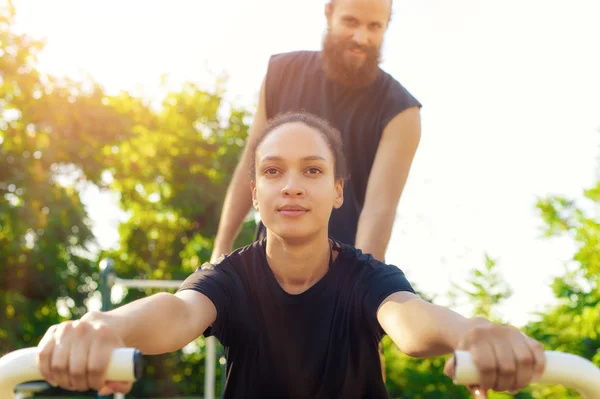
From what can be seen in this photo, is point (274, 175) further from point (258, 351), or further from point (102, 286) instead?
point (102, 286)

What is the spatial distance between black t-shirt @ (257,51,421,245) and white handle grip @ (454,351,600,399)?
1.56m

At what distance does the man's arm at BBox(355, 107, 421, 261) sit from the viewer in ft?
8.17

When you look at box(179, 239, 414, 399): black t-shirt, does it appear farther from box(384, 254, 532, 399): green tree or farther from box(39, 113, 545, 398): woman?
box(384, 254, 532, 399): green tree

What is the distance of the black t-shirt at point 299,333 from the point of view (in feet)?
6.39

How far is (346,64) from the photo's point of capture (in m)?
2.67

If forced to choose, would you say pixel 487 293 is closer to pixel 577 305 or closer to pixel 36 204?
pixel 577 305

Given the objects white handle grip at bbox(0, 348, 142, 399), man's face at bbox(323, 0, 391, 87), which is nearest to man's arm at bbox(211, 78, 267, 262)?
man's face at bbox(323, 0, 391, 87)

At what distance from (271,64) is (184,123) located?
49.0 feet

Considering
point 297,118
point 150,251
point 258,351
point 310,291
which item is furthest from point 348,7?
point 150,251

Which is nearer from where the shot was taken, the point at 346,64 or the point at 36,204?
the point at 346,64

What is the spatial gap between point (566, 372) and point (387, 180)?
1480mm

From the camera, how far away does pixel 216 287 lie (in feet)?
6.29

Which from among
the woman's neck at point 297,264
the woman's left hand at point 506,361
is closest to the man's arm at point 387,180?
the woman's neck at point 297,264

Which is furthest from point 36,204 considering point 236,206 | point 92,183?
point 236,206
